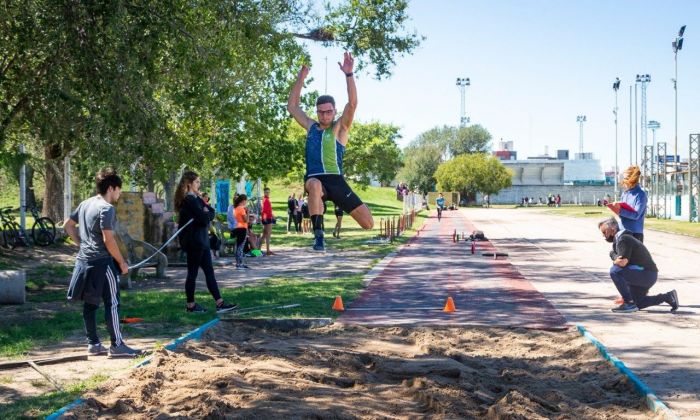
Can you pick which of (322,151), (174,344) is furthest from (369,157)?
(322,151)

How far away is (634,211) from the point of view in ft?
40.8

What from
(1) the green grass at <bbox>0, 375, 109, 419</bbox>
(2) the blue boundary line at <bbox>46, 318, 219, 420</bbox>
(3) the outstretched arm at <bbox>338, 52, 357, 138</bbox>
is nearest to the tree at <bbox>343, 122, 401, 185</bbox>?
(2) the blue boundary line at <bbox>46, 318, 219, 420</bbox>

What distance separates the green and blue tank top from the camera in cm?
757

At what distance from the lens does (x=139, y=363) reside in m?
7.89

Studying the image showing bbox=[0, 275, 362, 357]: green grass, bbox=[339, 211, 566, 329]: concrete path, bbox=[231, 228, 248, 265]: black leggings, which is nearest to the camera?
bbox=[0, 275, 362, 357]: green grass

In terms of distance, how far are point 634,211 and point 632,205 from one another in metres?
0.12

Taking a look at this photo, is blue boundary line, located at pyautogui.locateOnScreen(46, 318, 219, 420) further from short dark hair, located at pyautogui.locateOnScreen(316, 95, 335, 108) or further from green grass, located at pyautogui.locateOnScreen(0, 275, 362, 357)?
short dark hair, located at pyautogui.locateOnScreen(316, 95, 335, 108)

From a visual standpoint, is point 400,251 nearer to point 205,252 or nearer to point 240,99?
point 240,99

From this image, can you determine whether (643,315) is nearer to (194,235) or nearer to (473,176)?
(194,235)

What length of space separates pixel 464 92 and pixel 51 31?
117360 millimetres

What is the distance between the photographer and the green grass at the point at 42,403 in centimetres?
612

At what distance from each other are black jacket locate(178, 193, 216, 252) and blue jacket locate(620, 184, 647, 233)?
603 cm

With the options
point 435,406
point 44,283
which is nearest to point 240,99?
point 44,283

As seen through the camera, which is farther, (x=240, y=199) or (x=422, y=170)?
(x=422, y=170)
